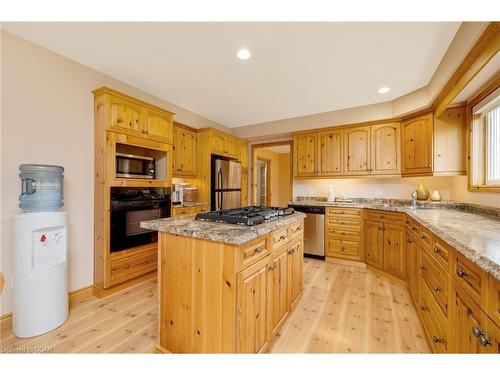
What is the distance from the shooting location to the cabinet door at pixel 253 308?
1207 mm

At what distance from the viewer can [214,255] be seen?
124cm

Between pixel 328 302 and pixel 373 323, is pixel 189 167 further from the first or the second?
pixel 373 323

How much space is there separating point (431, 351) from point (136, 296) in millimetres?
2694

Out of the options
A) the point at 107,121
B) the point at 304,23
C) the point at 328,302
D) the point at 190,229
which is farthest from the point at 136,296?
the point at 304,23

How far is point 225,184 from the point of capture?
13.1 feet

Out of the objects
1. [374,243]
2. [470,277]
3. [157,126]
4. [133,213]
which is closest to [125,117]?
[157,126]

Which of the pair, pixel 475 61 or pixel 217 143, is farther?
pixel 217 143

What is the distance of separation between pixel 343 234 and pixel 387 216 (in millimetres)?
710

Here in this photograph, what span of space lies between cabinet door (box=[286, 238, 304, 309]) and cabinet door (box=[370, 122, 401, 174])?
2227 mm

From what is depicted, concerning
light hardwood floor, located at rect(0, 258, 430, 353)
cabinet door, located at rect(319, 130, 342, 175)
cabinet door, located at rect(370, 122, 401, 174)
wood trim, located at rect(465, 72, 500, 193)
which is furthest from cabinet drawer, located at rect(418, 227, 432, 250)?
cabinet door, located at rect(319, 130, 342, 175)

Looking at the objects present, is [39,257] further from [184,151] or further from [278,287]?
[184,151]

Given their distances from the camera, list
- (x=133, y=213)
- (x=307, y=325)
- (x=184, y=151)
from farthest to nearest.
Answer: (x=184, y=151) < (x=133, y=213) < (x=307, y=325)

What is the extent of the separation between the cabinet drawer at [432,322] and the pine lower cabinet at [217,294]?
1044 millimetres

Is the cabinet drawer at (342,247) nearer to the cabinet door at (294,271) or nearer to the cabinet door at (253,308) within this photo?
the cabinet door at (294,271)
